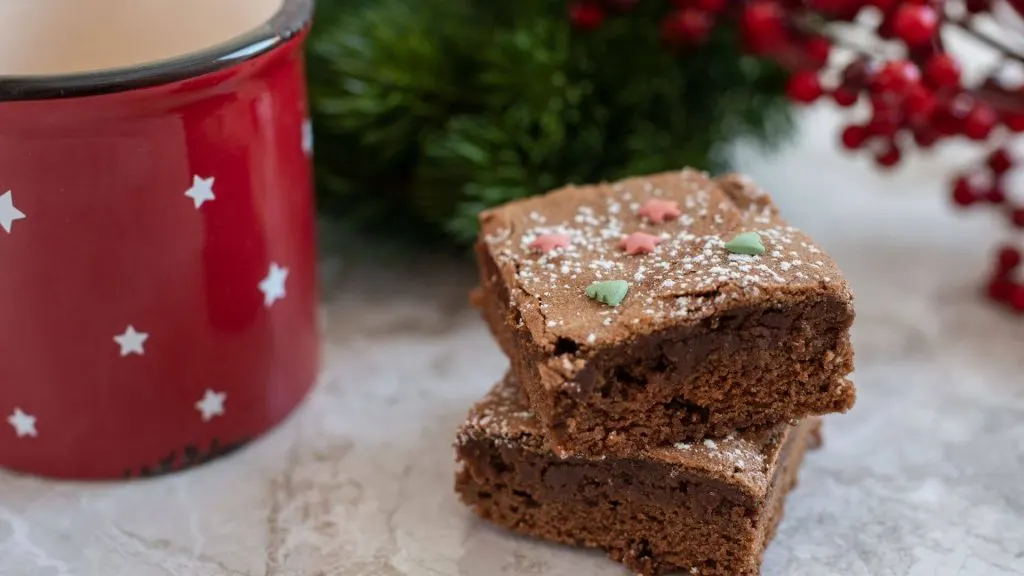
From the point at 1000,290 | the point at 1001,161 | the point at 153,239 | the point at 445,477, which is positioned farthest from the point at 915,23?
the point at 153,239

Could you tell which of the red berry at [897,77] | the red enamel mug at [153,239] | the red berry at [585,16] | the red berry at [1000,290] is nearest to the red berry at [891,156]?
the red berry at [897,77]

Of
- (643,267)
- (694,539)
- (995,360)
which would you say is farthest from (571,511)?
(995,360)

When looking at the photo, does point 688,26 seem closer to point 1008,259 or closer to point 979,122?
point 979,122

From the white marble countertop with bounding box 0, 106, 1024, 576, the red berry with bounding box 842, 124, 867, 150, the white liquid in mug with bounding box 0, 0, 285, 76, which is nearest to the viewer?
the white marble countertop with bounding box 0, 106, 1024, 576

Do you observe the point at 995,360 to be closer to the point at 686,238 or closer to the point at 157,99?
the point at 686,238

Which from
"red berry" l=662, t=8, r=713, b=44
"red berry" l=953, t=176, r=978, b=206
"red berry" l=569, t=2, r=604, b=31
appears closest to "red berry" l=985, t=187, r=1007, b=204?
"red berry" l=953, t=176, r=978, b=206

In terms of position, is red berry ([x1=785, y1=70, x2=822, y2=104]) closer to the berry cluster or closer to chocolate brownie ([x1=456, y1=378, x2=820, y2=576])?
the berry cluster
